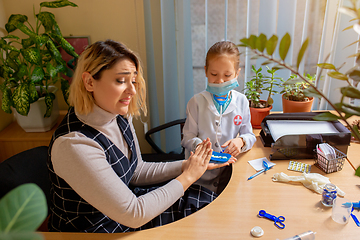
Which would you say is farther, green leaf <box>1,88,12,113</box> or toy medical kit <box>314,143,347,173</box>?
green leaf <box>1,88,12,113</box>

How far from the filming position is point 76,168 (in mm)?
949

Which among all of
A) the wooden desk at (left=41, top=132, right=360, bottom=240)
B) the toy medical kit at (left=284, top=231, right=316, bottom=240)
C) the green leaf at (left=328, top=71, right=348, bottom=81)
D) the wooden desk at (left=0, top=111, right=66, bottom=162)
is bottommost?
the wooden desk at (left=0, top=111, right=66, bottom=162)

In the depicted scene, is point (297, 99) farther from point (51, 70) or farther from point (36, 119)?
point (36, 119)

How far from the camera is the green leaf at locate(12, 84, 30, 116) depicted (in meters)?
1.70

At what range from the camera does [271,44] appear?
0.52 m

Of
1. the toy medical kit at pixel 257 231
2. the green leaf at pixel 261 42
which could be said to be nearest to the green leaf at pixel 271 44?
the green leaf at pixel 261 42

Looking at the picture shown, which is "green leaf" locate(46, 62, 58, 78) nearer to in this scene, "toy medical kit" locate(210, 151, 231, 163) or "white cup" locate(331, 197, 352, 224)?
"toy medical kit" locate(210, 151, 231, 163)

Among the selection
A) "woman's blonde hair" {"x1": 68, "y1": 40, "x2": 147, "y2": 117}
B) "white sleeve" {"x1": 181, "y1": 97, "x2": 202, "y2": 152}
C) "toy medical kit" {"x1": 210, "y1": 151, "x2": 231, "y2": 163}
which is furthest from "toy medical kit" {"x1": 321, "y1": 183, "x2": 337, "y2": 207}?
"woman's blonde hair" {"x1": 68, "y1": 40, "x2": 147, "y2": 117}

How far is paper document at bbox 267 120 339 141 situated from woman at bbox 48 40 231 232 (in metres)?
0.48

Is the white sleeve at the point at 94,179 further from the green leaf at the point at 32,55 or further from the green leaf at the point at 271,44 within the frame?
the green leaf at the point at 32,55

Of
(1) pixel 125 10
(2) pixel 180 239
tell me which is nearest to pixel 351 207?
(2) pixel 180 239

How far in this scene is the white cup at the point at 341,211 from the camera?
94 centimetres

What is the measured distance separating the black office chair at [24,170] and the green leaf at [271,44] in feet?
3.66

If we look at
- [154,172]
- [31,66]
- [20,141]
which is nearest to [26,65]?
[31,66]
